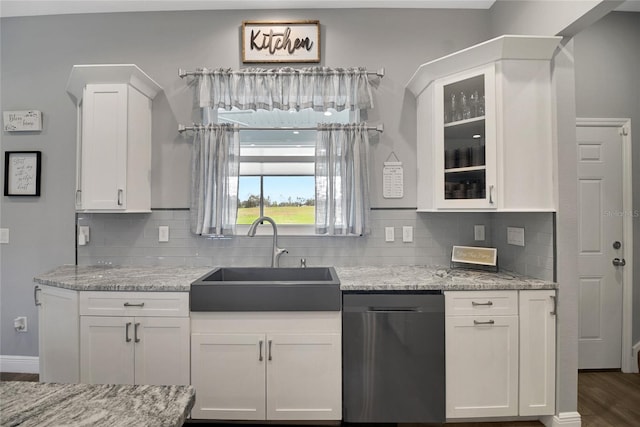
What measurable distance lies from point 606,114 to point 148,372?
388 centimetres

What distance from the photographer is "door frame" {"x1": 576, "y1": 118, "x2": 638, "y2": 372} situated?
8.32 feet

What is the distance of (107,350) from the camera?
1.87m

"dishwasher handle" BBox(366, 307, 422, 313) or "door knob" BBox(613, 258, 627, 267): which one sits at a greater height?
"door knob" BBox(613, 258, 627, 267)

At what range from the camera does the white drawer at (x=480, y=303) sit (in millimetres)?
1839

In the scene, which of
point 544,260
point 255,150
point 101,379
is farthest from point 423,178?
point 101,379

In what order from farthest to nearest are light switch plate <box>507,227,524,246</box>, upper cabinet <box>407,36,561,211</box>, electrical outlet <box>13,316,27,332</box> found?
electrical outlet <box>13,316,27,332</box>
light switch plate <box>507,227,524,246</box>
upper cabinet <box>407,36,561,211</box>

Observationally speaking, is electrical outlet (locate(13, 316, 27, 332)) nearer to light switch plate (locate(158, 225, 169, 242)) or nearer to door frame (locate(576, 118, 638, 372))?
light switch plate (locate(158, 225, 169, 242))

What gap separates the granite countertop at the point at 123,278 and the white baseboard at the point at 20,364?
92 cm

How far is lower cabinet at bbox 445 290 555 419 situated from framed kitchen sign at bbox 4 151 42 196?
10.7ft

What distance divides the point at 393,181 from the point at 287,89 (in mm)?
1097

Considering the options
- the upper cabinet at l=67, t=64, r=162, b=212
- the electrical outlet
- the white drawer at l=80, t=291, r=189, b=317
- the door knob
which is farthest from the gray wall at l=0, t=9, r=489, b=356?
the door knob

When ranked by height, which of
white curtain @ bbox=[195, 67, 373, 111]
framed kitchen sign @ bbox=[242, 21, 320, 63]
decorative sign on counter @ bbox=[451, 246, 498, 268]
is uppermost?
framed kitchen sign @ bbox=[242, 21, 320, 63]

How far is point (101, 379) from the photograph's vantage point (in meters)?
1.86

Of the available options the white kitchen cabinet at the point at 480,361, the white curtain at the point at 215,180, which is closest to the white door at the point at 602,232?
the white kitchen cabinet at the point at 480,361
